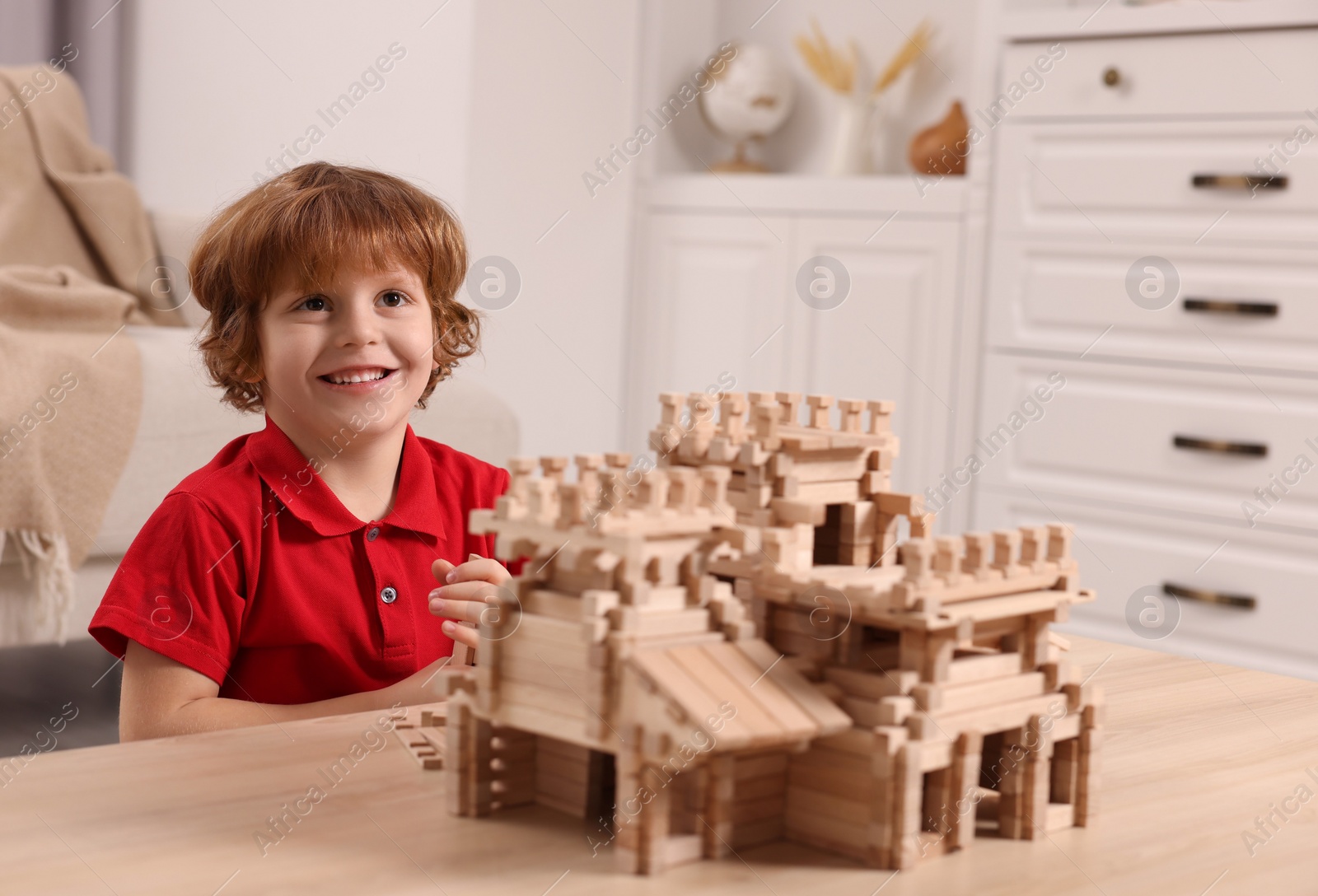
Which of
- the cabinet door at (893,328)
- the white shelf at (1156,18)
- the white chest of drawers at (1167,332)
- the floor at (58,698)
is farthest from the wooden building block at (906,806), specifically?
the cabinet door at (893,328)

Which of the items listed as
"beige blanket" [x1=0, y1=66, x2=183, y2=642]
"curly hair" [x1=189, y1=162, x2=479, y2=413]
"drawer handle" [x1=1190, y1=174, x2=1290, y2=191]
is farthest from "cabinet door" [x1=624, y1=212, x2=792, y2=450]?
"curly hair" [x1=189, y1=162, x2=479, y2=413]

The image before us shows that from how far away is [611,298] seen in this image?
338 cm

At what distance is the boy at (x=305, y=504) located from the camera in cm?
97

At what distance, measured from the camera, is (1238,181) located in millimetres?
2379

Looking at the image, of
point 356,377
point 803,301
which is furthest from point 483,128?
point 356,377

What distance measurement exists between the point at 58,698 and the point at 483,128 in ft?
4.83

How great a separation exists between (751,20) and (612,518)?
324 centimetres

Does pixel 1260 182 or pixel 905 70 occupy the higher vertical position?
pixel 905 70

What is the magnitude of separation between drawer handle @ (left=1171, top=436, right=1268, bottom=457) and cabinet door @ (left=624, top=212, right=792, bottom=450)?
93 cm

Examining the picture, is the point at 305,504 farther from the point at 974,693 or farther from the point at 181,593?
the point at 974,693

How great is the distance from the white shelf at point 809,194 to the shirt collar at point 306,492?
6.45 ft

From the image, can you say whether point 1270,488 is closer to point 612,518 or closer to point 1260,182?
point 1260,182

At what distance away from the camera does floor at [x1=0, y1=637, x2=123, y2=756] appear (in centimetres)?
A: 210

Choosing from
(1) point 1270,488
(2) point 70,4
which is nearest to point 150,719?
(1) point 1270,488
